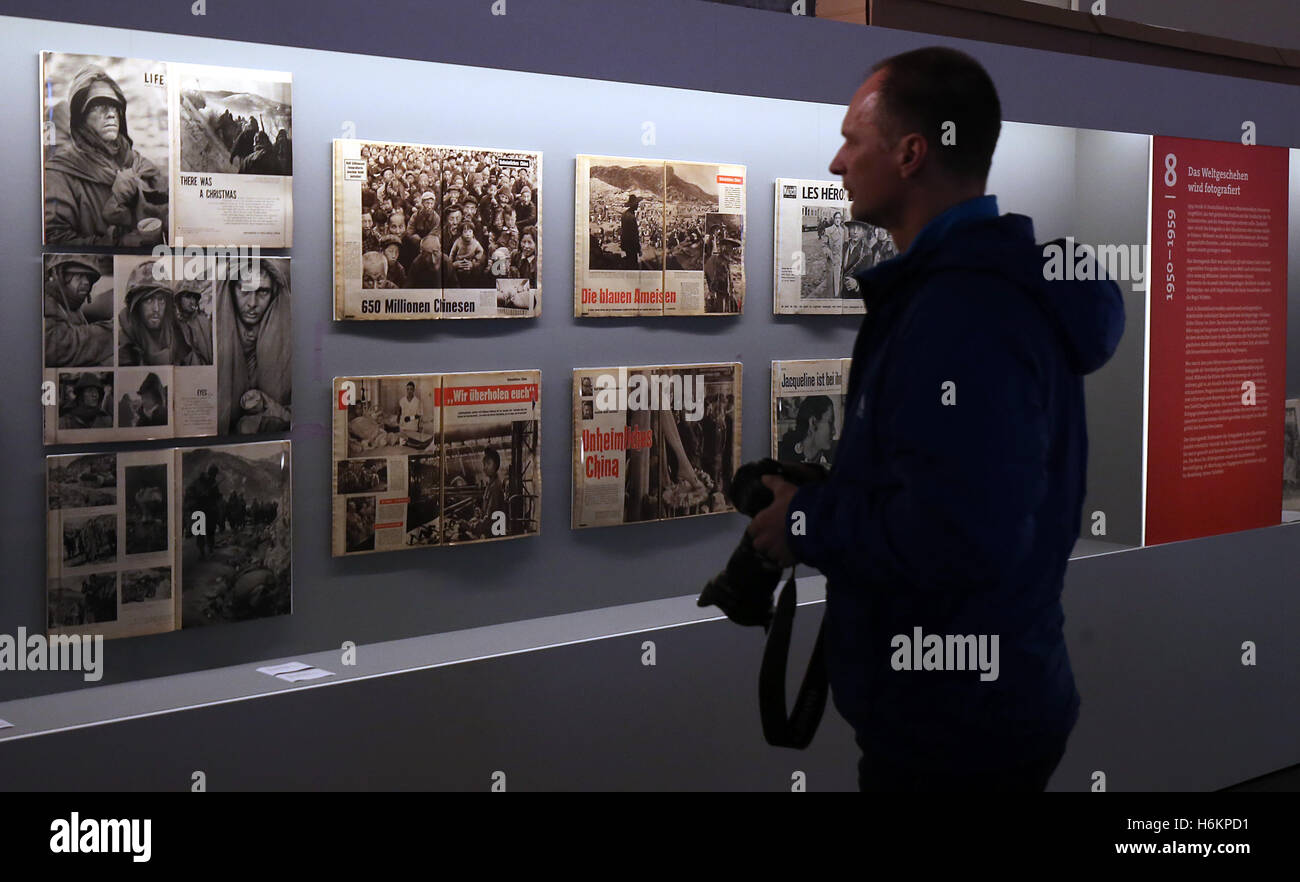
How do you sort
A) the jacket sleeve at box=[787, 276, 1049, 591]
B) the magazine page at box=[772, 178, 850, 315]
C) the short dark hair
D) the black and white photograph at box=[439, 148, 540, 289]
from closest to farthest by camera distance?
the jacket sleeve at box=[787, 276, 1049, 591]
the short dark hair
the black and white photograph at box=[439, 148, 540, 289]
the magazine page at box=[772, 178, 850, 315]

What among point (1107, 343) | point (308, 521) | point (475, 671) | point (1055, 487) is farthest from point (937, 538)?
point (308, 521)

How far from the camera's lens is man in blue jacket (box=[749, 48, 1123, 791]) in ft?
5.51

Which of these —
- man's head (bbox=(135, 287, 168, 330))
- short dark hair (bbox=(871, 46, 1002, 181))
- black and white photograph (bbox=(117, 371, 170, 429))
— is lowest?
black and white photograph (bbox=(117, 371, 170, 429))

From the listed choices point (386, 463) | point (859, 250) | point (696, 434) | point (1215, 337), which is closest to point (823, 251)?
point (859, 250)

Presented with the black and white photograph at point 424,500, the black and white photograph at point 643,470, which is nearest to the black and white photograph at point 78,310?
the black and white photograph at point 424,500

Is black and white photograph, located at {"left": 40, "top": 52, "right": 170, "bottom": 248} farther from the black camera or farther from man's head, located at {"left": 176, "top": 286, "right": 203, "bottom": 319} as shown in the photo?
the black camera

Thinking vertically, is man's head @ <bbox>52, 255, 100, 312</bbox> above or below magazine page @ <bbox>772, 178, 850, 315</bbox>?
below

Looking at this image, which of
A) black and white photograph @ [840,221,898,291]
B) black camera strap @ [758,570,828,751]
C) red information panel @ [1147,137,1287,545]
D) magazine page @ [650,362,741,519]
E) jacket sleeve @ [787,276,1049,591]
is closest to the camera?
jacket sleeve @ [787,276,1049,591]

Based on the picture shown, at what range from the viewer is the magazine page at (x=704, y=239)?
3369 millimetres

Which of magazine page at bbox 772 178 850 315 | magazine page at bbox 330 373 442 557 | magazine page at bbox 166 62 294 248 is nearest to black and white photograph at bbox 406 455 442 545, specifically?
magazine page at bbox 330 373 442 557

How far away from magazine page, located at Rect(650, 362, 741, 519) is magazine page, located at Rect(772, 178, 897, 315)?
0.95 feet

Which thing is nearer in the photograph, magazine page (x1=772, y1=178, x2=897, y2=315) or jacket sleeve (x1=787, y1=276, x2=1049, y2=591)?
jacket sleeve (x1=787, y1=276, x2=1049, y2=591)

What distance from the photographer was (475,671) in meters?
2.92

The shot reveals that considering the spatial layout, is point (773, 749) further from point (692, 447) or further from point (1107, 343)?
point (1107, 343)
